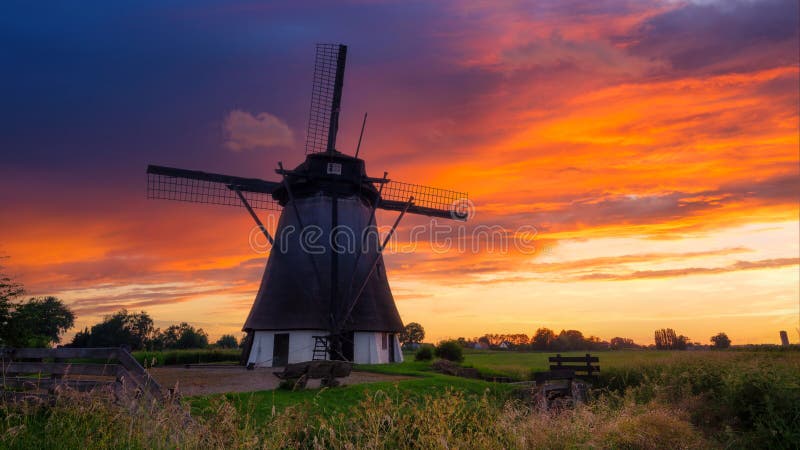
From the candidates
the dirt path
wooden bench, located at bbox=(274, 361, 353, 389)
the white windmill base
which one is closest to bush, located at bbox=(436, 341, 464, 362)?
the white windmill base

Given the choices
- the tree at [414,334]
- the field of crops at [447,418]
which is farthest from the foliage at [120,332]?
the field of crops at [447,418]

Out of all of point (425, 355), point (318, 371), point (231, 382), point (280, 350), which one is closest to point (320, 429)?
point (318, 371)

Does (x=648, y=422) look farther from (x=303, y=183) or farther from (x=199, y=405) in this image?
(x=303, y=183)

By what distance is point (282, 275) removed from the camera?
29.0 metres

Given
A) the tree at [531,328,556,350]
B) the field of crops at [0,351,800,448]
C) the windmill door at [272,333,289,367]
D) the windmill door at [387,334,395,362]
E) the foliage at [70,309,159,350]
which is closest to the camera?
the field of crops at [0,351,800,448]

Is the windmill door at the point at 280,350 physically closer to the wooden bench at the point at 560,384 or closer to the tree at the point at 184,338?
A: the wooden bench at the point at 560,384

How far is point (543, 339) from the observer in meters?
88.5

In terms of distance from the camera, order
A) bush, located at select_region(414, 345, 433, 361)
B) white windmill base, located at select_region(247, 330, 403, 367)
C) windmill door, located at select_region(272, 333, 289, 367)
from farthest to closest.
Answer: bush, located at select_region(414, 345, 433, 361), windmill door, located at select_region(272, 333, 289, 367), white windmill base, located at select_region(247, 330, 403, 367)

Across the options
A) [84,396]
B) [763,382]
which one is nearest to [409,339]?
[763,382]

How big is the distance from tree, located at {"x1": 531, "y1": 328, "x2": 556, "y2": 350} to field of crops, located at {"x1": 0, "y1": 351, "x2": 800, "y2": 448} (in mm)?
62029

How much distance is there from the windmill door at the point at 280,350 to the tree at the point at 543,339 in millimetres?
63820

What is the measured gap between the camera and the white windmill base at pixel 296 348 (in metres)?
27.3

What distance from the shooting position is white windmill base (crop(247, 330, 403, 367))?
27.3 m

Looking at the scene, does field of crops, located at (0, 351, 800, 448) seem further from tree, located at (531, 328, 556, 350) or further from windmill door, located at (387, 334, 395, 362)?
tree, located at (531, 328, 556, 350)
